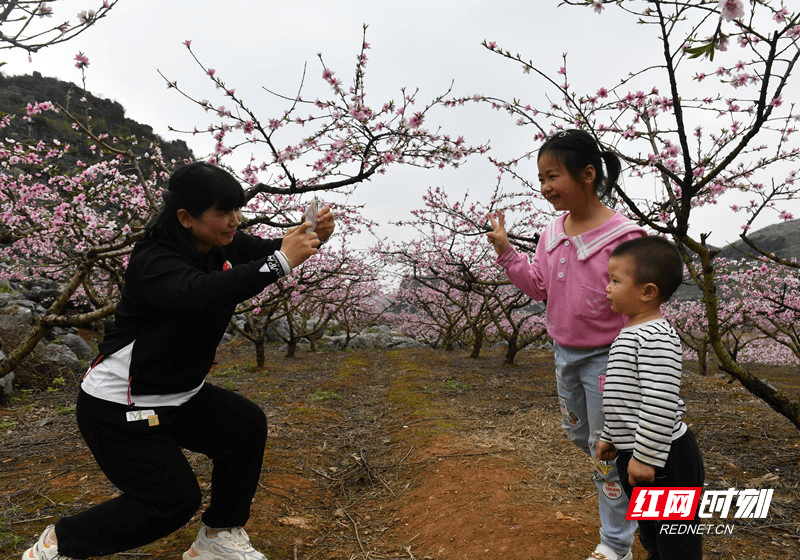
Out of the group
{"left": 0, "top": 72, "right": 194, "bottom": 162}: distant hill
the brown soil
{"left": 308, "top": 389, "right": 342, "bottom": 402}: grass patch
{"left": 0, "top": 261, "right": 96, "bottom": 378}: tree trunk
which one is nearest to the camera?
the brown soil

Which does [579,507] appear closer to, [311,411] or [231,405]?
[231,405]

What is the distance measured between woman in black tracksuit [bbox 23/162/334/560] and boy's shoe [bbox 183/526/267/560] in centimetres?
35

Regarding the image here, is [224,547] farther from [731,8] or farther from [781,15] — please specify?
[781,15]

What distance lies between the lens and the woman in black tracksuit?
1.74 metres

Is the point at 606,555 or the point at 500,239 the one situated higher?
the point at 500,239

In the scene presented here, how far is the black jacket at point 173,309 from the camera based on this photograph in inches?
67.3

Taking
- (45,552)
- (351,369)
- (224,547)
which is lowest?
(351,369)

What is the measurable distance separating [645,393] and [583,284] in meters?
0.61

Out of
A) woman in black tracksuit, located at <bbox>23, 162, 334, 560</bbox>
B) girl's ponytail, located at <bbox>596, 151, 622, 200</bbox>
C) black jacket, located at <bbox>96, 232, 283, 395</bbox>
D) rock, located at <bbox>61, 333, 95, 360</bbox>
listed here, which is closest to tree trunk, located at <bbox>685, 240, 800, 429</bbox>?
girl's ponytail, located at <bbox>596, 151, 622, 200</bbox>

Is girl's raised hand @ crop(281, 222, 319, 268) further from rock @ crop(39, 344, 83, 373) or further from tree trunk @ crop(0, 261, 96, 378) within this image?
rock @ crop(39, 344, 83, 373)

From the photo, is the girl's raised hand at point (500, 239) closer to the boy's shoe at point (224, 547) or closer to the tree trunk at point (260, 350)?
the boy's shoe at point (224, 547)

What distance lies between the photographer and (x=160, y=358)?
5.98 feet

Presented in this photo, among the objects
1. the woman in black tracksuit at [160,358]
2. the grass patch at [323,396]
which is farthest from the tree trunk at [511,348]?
the woman in black tracksuit at [160,358]

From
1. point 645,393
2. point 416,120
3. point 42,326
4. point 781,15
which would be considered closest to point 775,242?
point 416,120
